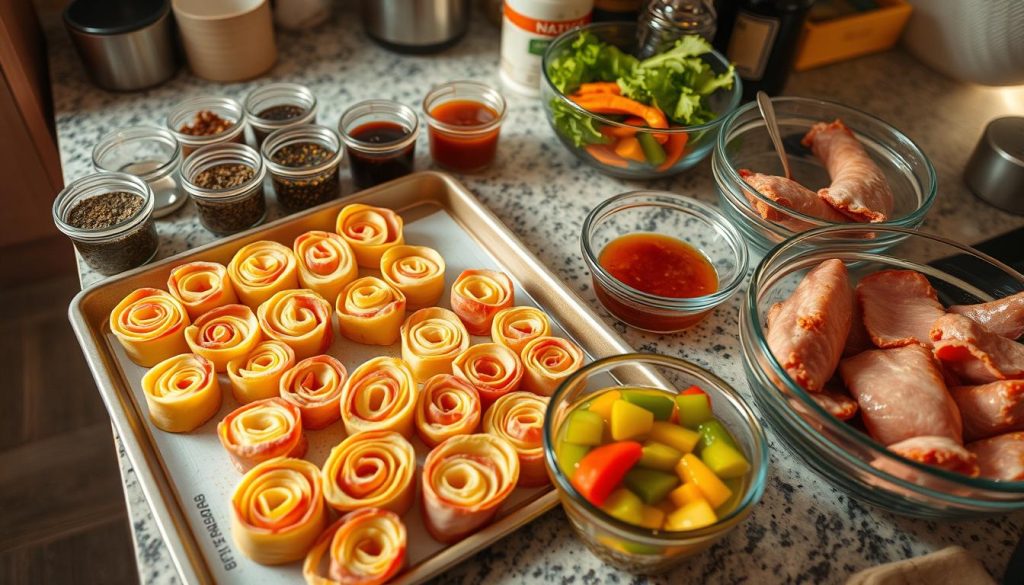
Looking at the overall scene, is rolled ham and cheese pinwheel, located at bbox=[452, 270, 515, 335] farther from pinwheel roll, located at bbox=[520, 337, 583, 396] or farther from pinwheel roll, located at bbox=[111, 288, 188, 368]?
pinwheel roll, located at bbox=[111, 288, 188, 368]

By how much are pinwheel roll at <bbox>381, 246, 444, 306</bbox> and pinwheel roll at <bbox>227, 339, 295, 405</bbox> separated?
0.24 metres

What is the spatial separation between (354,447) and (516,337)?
13.8 inches

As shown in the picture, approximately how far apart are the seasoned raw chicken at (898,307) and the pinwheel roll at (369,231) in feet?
2.86

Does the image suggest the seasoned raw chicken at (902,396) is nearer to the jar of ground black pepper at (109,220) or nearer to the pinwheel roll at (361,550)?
the pinwheel roll at (361,550)

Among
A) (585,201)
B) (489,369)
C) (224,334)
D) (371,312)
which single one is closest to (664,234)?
(585,201)

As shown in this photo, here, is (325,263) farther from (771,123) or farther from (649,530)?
(771,123)

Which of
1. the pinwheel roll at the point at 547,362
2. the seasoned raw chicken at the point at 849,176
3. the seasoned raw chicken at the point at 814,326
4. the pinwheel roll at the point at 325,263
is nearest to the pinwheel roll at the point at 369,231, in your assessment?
the pinwheel roll at the point at 325,263

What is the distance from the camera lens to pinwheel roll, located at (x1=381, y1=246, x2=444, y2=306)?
1.36 m

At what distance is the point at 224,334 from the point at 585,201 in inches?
32.4

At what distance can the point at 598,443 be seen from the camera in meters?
1.03

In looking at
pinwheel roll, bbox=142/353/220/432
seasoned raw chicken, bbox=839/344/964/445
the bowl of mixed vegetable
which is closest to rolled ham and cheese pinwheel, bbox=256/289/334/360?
pinwheel roll, bbox=142/353/220/432

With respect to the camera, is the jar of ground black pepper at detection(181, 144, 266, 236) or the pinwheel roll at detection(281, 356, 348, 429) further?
the jar of ground black pepper at detection(181, 144, 266, 236)

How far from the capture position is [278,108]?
167cm

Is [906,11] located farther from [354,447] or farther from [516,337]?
[354,447]
